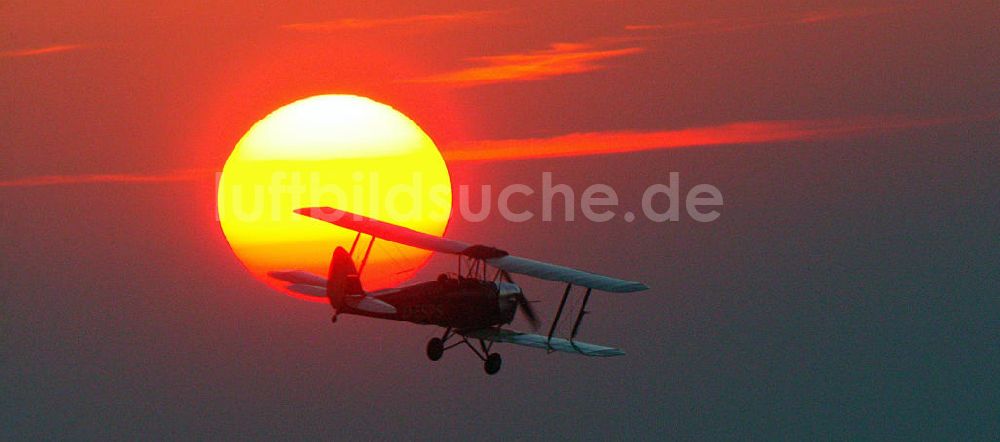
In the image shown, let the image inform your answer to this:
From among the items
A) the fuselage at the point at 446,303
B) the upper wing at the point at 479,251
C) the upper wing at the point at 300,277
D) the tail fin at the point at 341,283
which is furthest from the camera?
the upper wing at the point at 300,277

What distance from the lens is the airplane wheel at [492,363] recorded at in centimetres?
6003

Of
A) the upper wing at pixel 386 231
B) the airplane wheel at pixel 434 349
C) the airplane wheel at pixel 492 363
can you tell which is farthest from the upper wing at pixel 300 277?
the airplane wheel at pixel 492 363

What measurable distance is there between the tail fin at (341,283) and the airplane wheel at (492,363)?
4548 mm

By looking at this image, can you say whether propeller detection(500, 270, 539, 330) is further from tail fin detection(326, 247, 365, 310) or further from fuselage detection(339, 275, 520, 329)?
tail fin detection(326, 247, 365, 310)

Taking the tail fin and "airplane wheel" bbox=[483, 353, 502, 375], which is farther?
"airplane wheel" bbox=[483, 353, 502, 375]

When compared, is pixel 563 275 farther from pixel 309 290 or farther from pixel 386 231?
pixel 309 290

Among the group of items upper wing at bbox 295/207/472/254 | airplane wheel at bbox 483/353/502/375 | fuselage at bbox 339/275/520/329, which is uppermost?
upper wing at bbox 295/207/472/254

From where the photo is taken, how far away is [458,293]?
5853 centimetres

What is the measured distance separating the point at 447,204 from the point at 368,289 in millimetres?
9676

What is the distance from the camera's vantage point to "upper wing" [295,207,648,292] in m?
57.7


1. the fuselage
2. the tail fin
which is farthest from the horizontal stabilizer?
the fuselage

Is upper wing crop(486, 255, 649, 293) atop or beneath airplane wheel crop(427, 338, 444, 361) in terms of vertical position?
atop

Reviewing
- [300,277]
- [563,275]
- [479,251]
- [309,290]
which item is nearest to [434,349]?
[479,251]

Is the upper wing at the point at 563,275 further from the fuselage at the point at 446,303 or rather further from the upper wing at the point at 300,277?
the upper wing at the point at 300,277
